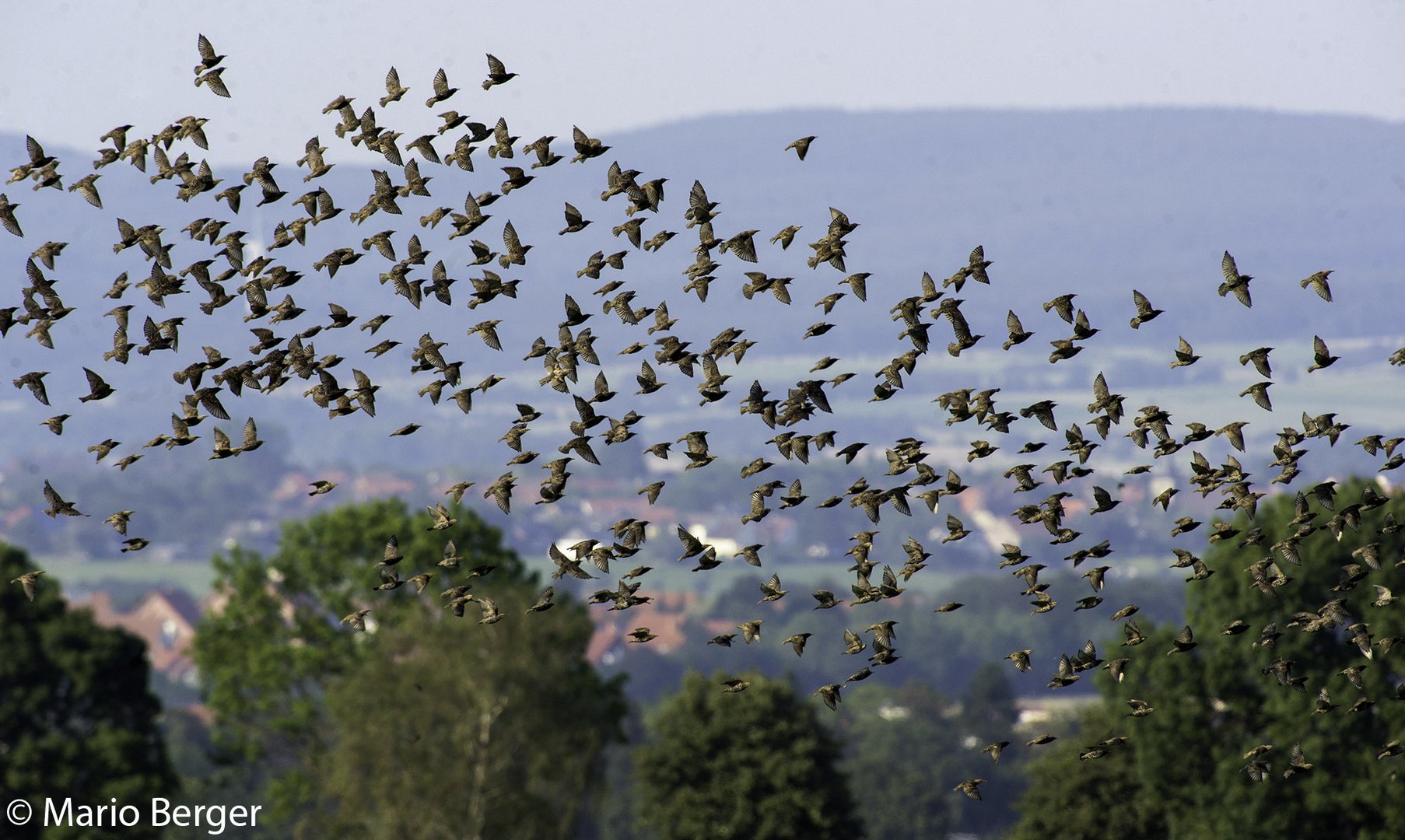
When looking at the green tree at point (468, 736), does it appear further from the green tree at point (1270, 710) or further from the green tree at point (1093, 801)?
the green tree at point (1270, 710)

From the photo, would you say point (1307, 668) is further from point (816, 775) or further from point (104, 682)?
point (104, 682)

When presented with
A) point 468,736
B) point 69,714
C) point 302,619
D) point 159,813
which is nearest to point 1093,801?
point 468,736

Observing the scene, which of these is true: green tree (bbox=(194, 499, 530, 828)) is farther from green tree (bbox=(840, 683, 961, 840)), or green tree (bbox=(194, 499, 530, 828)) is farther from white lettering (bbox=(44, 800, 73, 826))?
green tree (bbox=(840, 683, 961, 840))

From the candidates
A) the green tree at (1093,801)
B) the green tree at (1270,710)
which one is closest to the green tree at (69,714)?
the green tree at (1093,801)

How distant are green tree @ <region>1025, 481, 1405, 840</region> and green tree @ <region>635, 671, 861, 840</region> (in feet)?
25.4

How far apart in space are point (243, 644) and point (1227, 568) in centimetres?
3791

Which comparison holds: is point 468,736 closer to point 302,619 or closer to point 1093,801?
point 302,619

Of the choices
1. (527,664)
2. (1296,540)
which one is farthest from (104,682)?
(1296,540)

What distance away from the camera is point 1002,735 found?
172 m

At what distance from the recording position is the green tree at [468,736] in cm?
6003

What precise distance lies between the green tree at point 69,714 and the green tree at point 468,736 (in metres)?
8.38

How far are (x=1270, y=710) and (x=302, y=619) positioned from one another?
37.0 metres

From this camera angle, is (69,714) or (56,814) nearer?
(56,814)

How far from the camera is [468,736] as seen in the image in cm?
6038
